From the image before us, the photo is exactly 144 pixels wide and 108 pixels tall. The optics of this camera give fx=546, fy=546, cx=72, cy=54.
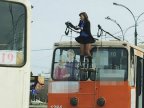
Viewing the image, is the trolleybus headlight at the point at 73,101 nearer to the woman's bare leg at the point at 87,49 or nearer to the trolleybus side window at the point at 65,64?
the trolleybus side window at the point at 65,64

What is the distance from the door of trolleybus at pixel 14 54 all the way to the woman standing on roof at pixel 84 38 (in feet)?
17.0

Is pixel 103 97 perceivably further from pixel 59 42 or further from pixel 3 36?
pixel 3 36

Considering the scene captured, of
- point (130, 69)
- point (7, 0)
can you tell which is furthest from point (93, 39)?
point (7, 0)

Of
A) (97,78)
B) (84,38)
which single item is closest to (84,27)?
(84,38)

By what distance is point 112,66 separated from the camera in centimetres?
1485

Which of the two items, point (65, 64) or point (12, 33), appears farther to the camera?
point (65, 64)

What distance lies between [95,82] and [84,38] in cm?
134

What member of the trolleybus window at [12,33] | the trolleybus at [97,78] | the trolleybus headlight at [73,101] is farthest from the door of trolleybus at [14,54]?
the trolleybus headlight at [73,101]

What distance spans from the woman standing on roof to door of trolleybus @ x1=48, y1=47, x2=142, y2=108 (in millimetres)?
319

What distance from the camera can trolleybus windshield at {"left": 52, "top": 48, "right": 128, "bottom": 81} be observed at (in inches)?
586

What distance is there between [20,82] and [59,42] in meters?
7.32

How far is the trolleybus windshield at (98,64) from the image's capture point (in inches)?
586

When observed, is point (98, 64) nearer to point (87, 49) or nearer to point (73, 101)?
point (87, 49)

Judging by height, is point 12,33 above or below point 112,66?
above
